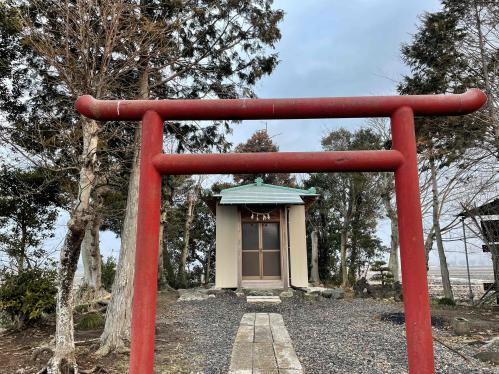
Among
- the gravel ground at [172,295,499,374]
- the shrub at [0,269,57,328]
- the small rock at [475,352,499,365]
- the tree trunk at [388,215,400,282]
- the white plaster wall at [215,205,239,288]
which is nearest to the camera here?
the gravel ground at [172,295,499,374]

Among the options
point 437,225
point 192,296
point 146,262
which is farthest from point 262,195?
point 146,262

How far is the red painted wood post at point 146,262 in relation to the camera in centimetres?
199

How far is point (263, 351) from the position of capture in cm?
405

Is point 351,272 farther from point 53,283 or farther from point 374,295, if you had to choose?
point 53,283

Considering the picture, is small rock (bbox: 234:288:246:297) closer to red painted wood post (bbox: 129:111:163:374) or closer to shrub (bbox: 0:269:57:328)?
shrub (bbox: 0:269:57:328)

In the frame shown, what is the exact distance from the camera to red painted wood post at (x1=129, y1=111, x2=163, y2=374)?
1.99 metres

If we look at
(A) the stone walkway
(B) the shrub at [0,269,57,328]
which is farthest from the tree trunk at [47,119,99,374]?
(B) the shrub at [0,269,57,328]

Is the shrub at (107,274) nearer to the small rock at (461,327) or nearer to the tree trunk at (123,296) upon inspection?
the tree trunk at (123,296)

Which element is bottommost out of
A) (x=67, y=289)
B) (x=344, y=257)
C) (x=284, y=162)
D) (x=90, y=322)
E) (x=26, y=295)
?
(x=90, y=322)

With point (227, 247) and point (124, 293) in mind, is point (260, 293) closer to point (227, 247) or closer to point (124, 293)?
point (227, 247)

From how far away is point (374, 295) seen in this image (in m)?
11.9

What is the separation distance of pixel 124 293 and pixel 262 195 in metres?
7.25

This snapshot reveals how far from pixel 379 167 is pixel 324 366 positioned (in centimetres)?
326

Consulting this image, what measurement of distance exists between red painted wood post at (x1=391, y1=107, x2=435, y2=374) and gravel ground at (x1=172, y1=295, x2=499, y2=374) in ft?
8.64
